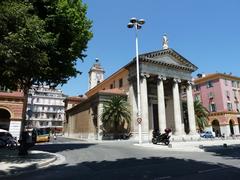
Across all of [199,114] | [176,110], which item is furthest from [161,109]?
[199,114]

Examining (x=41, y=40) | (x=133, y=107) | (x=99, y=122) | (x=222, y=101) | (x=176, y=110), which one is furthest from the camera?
(x=222, y=101)

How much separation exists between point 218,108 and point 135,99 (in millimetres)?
26515

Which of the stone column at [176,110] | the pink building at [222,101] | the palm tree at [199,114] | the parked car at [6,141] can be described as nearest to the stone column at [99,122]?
the stone column at [176,110]

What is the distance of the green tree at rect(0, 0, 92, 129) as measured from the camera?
11.0m

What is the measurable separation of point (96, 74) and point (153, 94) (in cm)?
3270

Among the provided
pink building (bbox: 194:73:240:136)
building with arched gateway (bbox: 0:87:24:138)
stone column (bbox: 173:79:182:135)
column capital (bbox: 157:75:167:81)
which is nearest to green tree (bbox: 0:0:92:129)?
building with arched gateway (bbox: 0:87:24:138)

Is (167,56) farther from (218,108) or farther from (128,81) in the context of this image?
(218,108)

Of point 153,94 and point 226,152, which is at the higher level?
point 153,94

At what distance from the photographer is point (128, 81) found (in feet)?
134

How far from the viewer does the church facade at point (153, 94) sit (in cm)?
3767

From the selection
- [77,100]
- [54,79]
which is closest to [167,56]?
[54,79]

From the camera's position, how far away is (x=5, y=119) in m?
32.6

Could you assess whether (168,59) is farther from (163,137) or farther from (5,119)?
(5,119)

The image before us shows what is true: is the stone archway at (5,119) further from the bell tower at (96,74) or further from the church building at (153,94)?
the bell tower at (96,74)
